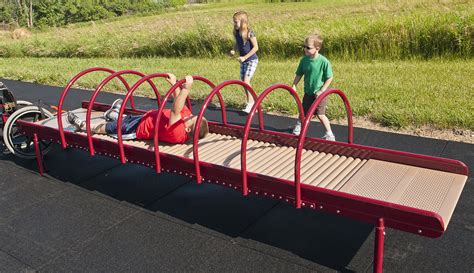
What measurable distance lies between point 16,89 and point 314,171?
10277 mm

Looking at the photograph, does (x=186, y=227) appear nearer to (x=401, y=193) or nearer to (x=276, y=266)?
(x=276, y=266)

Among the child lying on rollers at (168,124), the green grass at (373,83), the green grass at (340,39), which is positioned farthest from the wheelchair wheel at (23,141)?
the green grass at (340,39)

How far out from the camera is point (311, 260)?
3658 millimetres

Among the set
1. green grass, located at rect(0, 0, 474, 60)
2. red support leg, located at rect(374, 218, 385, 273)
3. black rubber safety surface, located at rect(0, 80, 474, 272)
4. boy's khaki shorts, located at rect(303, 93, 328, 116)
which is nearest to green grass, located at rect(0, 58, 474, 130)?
green grass, located at rect(0, 0, 474, 60)

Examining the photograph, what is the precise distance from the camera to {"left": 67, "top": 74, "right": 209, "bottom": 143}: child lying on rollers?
15.0 feet

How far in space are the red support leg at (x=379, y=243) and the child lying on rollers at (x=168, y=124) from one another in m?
2.23

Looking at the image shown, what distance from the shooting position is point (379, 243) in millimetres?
3146

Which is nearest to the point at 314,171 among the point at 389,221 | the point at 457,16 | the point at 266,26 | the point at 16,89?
the point at 389,221

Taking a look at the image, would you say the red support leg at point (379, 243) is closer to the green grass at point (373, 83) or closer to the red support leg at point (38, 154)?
the green grass at point (373, 83)

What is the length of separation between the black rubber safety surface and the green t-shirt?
155 cm

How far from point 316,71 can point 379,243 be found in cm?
302

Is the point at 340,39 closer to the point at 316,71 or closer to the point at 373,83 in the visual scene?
the point at 373,83

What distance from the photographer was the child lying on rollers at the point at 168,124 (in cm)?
457

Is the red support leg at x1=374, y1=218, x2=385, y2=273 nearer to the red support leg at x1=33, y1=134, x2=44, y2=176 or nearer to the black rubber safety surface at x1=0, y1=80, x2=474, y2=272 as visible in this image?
the black rubber safety surface at x1=0, y1=80, x2=474, y2=272
